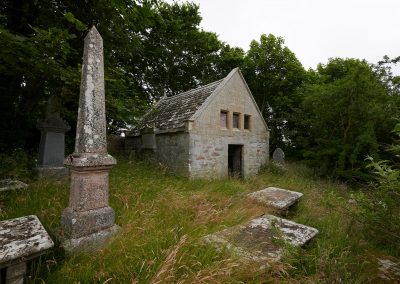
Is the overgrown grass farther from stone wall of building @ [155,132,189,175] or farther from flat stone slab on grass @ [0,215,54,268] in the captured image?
stone wall of building @ [155,132,189,175]

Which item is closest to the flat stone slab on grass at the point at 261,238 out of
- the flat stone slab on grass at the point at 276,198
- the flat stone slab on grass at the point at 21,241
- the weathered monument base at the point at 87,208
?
the flat stone slab on grass at the point at 276,198

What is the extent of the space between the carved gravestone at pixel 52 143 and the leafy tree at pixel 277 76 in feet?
63.0

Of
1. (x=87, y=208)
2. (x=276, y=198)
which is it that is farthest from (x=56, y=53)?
(x=276, y=198)

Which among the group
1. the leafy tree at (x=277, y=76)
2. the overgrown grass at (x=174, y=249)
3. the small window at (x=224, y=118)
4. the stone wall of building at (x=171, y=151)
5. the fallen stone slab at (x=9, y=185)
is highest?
the leafy tree at (x=277, y=76)

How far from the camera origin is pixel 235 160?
1177 cm

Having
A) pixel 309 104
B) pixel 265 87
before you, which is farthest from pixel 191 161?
pixel 265 87

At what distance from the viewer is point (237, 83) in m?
11.5

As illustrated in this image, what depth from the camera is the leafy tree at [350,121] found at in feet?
33.5

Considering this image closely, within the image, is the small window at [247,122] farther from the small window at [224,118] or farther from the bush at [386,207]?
Result: the bush at [386,207]

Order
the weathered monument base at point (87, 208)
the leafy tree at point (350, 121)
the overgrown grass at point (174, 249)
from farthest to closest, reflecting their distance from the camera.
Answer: the leafy tree at point (350, 121), the weathered monument base at point (87, 208), the overgrown grass at point (174, 249)

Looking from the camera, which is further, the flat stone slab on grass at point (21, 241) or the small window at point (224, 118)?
the small window at point (224, 118)

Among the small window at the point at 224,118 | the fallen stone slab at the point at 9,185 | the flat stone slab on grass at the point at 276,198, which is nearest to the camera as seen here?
the fallen stone slab at the point at 9,185

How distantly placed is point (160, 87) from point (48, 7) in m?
13.4

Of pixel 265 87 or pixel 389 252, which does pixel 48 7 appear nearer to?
pixel 389 252
